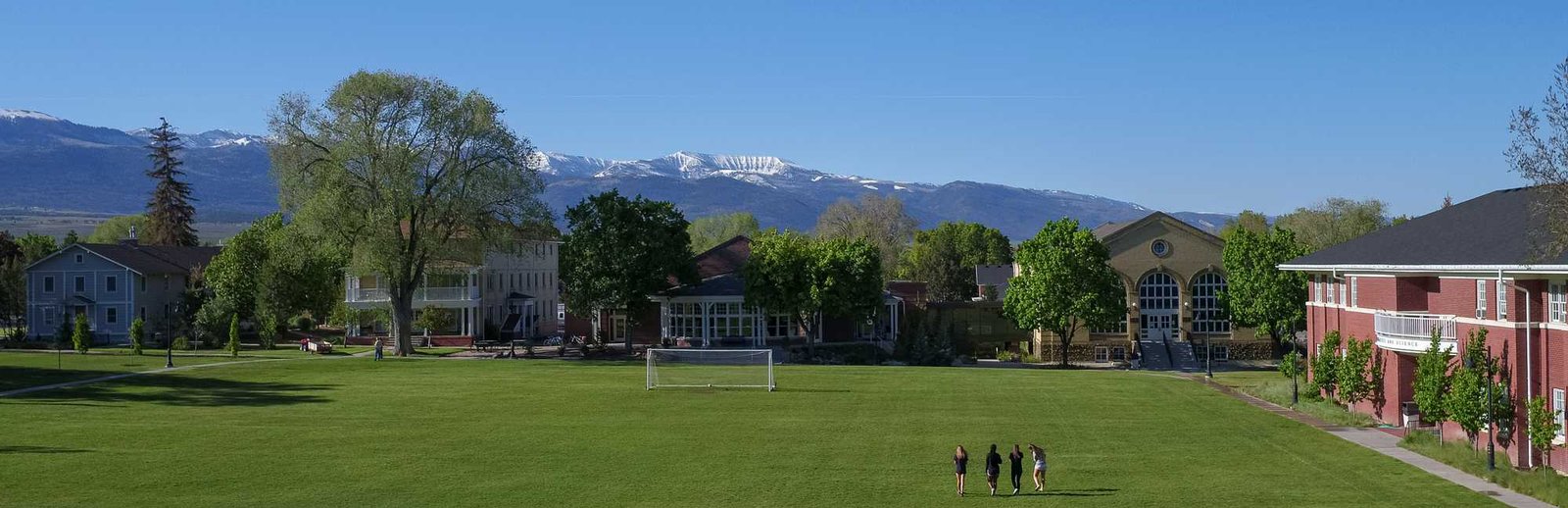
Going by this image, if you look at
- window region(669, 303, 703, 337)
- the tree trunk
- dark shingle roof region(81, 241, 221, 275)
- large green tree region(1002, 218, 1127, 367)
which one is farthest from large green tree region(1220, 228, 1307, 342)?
dark shingle roof region(81, 241, 221, 275)

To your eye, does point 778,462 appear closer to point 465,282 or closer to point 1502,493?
point 1502,493

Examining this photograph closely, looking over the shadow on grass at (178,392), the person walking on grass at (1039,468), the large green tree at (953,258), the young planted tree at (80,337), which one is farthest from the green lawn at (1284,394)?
the large green tree at (953,258)

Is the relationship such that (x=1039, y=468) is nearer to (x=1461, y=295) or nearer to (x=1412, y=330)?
(x=1461, y=295)

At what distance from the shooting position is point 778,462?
3609 cm

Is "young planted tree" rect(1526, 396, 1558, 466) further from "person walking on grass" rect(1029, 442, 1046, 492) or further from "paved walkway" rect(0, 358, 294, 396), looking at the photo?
"paved walkway" rect(0, 358, 294, 396)

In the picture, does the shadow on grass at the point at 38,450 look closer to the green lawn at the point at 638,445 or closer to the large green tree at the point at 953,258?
the green lawn at the point at 638,445

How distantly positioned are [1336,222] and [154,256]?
10894 centimetres

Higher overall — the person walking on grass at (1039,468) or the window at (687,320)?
the window at (687,320)

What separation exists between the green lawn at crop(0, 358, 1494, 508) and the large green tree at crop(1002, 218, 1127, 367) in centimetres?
2320

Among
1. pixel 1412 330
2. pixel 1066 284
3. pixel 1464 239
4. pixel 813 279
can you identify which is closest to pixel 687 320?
pixel 813 279

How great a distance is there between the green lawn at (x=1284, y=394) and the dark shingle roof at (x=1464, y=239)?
206 inches

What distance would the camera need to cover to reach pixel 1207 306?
298 ft

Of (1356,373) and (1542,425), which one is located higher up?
(1356,373)

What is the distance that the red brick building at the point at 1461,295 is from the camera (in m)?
36.3
